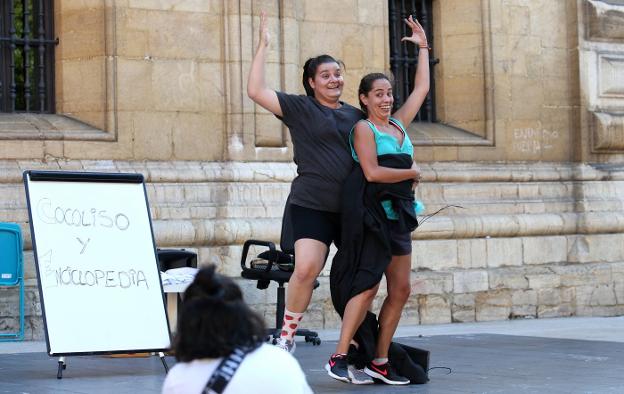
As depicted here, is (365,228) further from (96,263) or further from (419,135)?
(419,135)

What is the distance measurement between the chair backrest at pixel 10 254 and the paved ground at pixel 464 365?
51cm

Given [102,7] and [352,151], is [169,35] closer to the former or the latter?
[102,7]

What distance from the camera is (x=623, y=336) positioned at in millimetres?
11664

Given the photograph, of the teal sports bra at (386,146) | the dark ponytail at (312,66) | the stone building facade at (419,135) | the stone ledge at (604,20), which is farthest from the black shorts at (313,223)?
the stone ledge at (604,20)

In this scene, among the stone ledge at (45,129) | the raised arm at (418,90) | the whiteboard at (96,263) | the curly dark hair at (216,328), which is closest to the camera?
the curly dark hair at (216,328)

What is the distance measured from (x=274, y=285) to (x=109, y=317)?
3986 mm

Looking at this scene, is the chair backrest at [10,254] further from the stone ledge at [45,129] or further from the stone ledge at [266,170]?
the stone ledge at [45,129]

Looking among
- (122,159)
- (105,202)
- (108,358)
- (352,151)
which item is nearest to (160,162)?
(122,159)

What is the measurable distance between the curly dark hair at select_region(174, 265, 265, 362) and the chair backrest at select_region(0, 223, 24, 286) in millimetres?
7732

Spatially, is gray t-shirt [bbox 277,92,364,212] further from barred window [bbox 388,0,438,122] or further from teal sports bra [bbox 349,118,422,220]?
barred window [bbox 388,0,438,122]

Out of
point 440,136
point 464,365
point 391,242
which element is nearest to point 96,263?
point 391,242

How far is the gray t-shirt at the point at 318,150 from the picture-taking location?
815 cm

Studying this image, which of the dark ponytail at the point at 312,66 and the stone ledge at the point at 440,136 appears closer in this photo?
the dark ponytail at the point at 312,66

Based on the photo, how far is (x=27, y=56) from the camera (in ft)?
41.6
